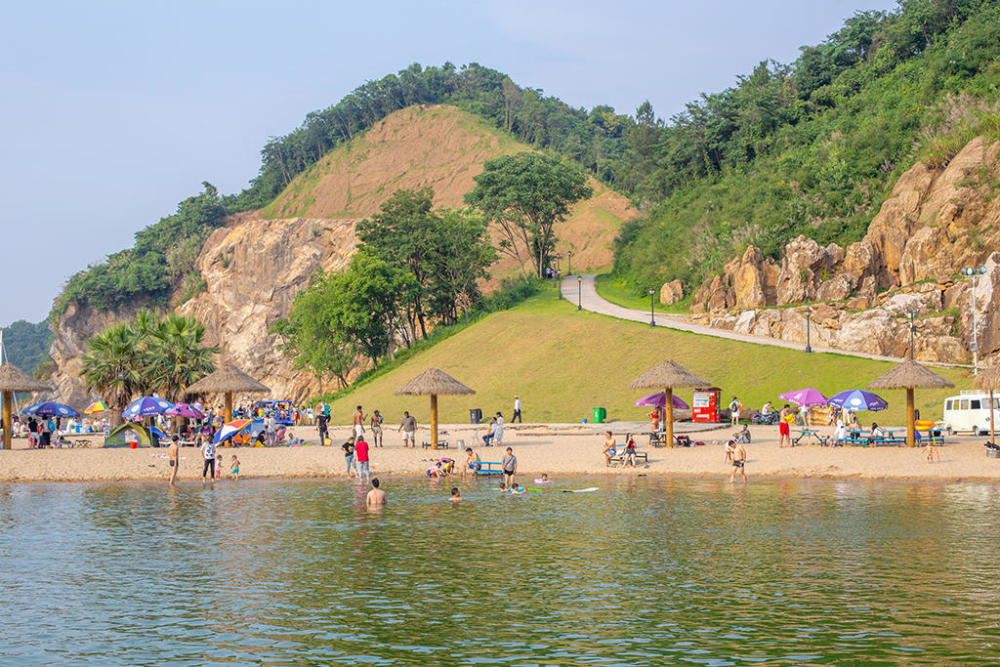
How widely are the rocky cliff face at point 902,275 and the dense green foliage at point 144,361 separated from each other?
34464 mm

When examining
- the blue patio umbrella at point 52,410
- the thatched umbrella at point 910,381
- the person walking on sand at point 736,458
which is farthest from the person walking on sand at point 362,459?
the blue patio umbrella at point 52,410

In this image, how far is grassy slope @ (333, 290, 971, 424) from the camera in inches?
1984

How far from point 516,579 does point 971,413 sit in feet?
94.3

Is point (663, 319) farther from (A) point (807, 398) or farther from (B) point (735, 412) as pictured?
(A) point (807, 398)

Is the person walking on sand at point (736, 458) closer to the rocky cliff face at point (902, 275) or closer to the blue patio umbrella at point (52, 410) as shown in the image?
the rocky cliff face at point (902, 275)

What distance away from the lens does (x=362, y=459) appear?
32344 millimetres

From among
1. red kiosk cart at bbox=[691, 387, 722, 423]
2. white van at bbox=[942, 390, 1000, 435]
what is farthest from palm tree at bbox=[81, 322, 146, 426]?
white van at bbox=[942, 390, 1000, 435]

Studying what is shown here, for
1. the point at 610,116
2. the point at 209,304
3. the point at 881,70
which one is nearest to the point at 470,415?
the point at 881,70

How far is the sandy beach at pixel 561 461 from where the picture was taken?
1241 inches

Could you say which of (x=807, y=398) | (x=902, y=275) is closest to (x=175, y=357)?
(x=807, y=398)

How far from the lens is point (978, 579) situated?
1677 cm

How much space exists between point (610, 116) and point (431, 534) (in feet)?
571

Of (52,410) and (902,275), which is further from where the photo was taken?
(902,275)

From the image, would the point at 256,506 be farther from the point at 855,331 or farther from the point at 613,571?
the point at 855,331
